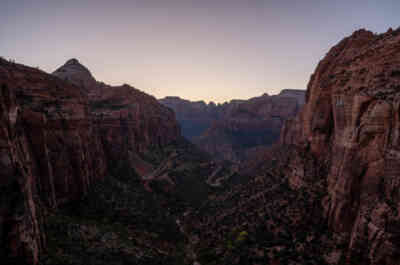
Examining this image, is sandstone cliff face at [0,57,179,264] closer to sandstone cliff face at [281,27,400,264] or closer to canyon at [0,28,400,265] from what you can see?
canyon at [0,28,400,265]

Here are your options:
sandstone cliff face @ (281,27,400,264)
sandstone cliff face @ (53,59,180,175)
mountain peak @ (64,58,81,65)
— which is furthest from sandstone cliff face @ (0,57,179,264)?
mountain peak @ (64,58,81,65)

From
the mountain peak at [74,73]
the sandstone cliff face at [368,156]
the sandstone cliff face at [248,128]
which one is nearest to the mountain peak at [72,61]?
the mountain peak at [74,73]

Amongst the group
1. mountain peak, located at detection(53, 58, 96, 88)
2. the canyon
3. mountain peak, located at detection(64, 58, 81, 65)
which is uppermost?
mountain peak, located at detection(64, 58, 81, 65)

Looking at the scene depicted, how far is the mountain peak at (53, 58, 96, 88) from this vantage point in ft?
207

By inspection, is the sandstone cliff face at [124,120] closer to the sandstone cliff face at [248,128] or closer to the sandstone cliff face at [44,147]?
the sandstone cliff face at [44,147]

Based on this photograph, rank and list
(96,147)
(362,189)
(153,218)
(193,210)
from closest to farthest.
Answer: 1. (362,189)
2. (153,218)
3. (96,147)
4. (193,210)

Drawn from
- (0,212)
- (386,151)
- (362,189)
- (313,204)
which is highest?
(386,151)

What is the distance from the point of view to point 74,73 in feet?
224

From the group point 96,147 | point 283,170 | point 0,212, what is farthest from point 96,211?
point 283,170

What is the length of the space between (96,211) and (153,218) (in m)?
8.08

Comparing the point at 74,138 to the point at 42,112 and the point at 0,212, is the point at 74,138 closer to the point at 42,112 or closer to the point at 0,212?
the point at 42,112

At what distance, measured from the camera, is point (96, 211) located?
25203 mm

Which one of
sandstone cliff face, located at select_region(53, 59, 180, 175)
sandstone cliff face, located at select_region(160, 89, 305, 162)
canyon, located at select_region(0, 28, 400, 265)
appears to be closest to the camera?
canyon, located at select_region(0, 28, 400, 265)

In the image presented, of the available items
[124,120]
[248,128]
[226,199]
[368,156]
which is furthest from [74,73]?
[248,128]
